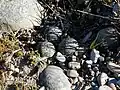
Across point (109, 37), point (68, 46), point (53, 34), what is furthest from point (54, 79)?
point (109, 37)

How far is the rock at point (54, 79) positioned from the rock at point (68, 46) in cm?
18

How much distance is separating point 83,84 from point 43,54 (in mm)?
447

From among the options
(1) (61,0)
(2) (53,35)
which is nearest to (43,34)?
(2) (53,35)

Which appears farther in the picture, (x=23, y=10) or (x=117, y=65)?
(x=23, y=10)

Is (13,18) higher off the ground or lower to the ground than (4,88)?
higher

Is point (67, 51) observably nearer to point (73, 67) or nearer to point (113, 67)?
point (73, 67)

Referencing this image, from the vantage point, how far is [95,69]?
323 cm

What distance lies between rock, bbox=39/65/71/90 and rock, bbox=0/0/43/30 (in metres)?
0.52

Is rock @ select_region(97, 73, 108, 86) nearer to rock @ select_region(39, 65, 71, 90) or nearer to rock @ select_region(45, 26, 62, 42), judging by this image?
rock @ select_region(39, 65, 71, 90)

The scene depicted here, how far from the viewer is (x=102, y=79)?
3162mm

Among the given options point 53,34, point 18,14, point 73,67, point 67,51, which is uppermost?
point 18,14

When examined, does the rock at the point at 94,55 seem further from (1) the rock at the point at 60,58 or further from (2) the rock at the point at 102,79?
(1) the rock at the point at 60,58

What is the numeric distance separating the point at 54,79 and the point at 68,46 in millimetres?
342

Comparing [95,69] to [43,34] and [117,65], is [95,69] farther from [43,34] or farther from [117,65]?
[43,34]
